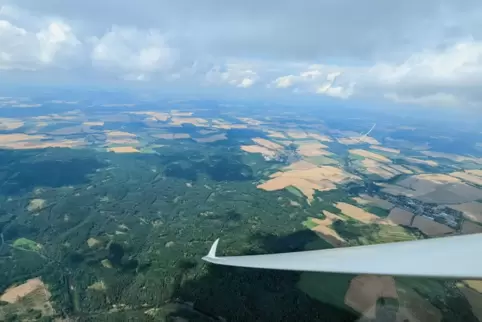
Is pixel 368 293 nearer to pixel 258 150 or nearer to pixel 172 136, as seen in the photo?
pixel 258 150

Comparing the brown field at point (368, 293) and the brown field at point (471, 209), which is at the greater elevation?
the brown field at point (368, 293)

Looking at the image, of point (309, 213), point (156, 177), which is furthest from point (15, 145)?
point (309, 213)

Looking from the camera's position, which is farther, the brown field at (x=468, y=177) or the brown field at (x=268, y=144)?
the brown field at (x=268, y=144)

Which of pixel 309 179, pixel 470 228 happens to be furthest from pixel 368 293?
pixel 309 179

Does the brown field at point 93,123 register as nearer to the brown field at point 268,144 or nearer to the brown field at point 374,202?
the brown field at point 268,144

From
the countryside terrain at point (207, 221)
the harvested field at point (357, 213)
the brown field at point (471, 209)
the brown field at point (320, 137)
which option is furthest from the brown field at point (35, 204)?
the brown field at point (320, 137)

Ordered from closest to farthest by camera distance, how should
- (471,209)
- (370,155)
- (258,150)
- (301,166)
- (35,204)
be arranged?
(35,204)
(471,209)
(301,166)
(258,150)
(370,155)
